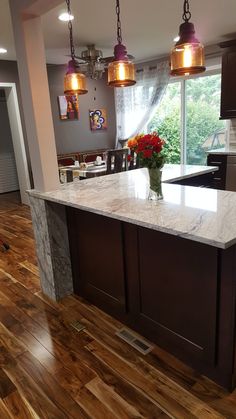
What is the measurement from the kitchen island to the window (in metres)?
3.03

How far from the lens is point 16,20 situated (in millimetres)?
2232

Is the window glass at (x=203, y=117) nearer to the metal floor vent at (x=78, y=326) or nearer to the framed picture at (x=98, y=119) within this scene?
the framed picture at (x=98, y=119)

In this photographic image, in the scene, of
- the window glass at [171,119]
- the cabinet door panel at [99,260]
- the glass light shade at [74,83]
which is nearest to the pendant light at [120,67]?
the glass light shade at [74,83]

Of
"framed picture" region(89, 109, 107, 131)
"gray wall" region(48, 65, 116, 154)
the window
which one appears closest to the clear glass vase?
the window

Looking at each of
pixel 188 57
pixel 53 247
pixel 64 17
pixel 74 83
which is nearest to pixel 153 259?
pixel 53 247

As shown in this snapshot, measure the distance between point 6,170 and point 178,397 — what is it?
6851 millimetres

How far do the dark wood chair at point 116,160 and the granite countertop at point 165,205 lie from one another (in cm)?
130

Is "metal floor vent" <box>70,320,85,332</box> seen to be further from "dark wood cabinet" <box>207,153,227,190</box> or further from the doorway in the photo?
the doorway

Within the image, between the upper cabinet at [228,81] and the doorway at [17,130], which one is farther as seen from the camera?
the doorway at [17,130]

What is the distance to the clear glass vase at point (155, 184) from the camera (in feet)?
6.69

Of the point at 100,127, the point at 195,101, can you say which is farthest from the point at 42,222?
the point at 100,127

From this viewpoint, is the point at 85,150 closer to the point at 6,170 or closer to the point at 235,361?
the point at 6,170

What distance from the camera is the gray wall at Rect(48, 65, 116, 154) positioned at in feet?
19.4

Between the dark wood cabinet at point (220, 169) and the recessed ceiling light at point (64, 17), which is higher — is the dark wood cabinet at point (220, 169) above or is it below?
below
